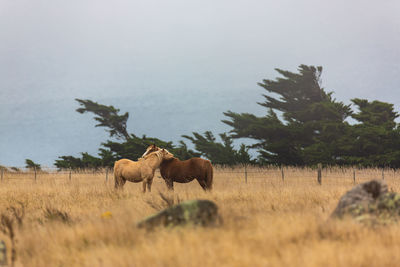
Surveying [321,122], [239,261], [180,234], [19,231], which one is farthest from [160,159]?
[321,122]

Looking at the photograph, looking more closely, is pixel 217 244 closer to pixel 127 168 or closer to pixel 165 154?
pixel 165 154

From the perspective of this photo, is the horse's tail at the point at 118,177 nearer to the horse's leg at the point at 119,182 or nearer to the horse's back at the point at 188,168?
the horse's leg at the point at 119,182

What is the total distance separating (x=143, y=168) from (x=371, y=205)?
24.7 ft

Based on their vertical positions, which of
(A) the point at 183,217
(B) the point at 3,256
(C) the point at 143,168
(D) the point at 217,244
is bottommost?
(B) the point at 3,256

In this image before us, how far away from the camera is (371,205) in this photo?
6.08 meters

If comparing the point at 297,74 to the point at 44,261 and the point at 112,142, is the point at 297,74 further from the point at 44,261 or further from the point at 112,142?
the point at 44,261

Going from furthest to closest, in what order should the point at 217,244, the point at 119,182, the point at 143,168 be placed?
the point at 119,182
the point at 143,168
the point at 217,244

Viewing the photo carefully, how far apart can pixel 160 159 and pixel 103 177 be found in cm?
1135

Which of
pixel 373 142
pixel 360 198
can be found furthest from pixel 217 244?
pixel 373 142

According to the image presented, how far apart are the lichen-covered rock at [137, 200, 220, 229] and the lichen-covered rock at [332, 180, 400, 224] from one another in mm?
2183

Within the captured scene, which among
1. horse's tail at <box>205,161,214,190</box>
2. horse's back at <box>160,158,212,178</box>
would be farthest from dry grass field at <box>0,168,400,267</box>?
horse's tail at <box>205,161,214,190</box>

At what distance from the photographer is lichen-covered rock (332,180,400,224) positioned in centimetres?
596

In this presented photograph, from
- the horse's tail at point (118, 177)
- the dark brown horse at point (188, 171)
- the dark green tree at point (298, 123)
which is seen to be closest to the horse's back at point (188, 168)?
the dark brown horse at point (188, 171)

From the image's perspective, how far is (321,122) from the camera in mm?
27594
